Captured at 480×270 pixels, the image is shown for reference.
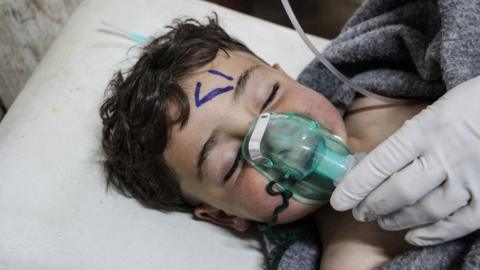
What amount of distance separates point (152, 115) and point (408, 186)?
58 centimetres

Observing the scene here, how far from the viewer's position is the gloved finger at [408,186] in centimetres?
85

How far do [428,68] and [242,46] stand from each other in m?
0.47

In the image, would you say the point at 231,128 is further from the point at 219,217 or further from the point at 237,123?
the point at 219,217

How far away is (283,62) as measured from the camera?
5.13 ft

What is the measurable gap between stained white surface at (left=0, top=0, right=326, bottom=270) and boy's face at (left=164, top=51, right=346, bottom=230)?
0.40 ft

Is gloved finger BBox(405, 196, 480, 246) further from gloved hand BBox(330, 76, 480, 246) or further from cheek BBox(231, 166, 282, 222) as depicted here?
cheek BBox(231, 166, 282, 222)

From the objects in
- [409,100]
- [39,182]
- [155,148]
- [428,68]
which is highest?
[428,68]

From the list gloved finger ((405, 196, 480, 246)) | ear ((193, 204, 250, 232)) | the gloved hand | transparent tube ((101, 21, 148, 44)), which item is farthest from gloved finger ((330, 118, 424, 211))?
transparent tube ((101, 21, 148, 44))

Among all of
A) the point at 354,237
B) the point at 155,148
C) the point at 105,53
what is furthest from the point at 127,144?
the point at 354,237

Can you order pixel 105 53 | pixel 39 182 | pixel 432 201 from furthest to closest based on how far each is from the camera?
pixel 105 53, pixel 39 182, pixel 432 201

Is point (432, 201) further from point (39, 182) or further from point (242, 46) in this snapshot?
point (39, 182)

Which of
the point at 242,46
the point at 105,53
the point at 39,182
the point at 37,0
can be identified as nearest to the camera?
the point at 39,182

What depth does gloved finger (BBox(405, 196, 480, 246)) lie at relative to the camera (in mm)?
836

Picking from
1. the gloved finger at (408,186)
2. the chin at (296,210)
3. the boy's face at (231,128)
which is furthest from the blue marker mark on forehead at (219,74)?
the gloved finger at (408,186)
